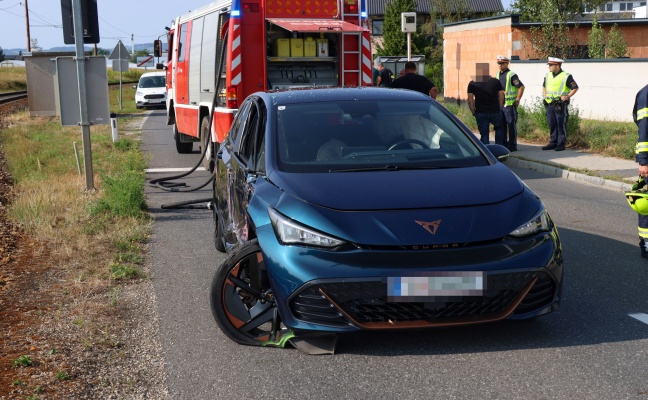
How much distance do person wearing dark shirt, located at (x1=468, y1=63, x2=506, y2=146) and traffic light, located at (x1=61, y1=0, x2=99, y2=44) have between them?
23.9 ft

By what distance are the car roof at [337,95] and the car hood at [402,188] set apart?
3.61ft

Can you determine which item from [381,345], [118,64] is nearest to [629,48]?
[118,64]

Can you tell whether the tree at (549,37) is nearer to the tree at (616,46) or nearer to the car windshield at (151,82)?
the tree at (616,46)

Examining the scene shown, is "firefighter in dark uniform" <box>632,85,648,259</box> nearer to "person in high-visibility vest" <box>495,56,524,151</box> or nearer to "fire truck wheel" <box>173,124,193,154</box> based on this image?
"person in high-visibility vest" <box>495,56,524,151</box>

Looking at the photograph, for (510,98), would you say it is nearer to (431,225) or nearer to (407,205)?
(407,205)

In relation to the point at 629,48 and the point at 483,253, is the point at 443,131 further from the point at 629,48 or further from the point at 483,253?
the point at 629,48

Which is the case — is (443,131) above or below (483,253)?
above

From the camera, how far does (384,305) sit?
16.3 ft

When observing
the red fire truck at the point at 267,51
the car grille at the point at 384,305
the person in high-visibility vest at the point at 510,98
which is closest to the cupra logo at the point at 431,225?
the car grille at the point at 384,305

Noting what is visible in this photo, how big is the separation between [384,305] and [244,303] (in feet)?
3.37

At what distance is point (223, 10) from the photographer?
47.0 feet

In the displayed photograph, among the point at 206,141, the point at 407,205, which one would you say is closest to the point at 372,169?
the point at 407,205

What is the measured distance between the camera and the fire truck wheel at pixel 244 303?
5375 mm

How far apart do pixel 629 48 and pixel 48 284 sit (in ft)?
89.1
